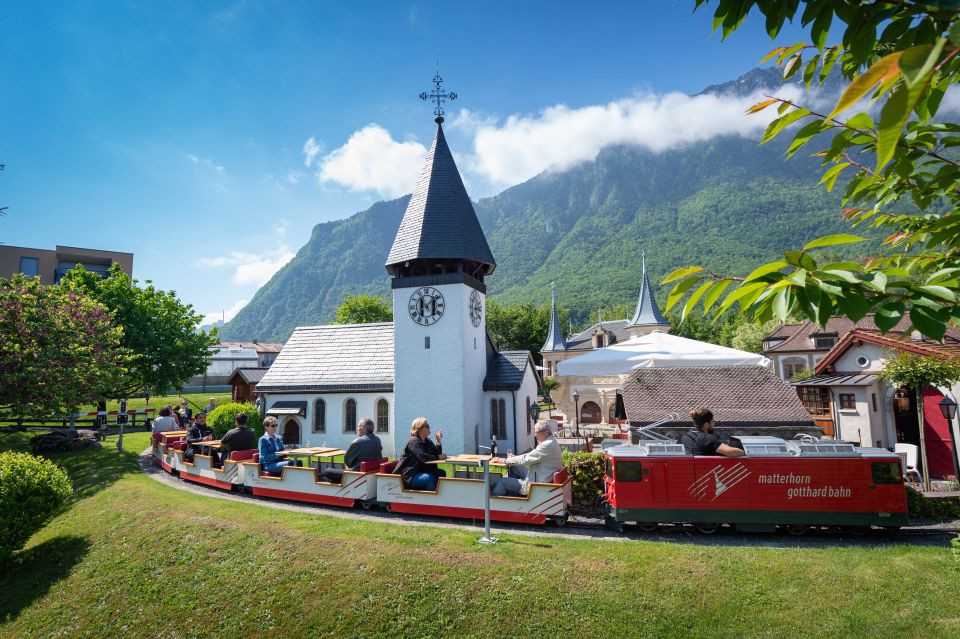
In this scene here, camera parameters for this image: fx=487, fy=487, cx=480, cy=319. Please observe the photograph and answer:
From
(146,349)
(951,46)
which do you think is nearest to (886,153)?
(951,46)

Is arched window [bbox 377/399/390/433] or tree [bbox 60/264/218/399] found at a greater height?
tree [bbox 60/264/218/399]

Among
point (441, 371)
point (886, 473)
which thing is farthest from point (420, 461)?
point (441, 371)

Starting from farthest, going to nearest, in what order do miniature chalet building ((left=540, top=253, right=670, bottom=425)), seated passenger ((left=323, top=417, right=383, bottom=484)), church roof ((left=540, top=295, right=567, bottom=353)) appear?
church roof ((left=540, top=295, right=567, bottom=353)) → miniature chalet building ((left=540, top=253, right=670, bottom=425)) → seated passenger ((left=323, top=417, right=383, bottom=484))

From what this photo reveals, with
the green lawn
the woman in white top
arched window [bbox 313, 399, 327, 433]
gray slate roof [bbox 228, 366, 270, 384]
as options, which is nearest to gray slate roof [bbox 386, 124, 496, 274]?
arched window [bbox 313, 399, 327, 433]

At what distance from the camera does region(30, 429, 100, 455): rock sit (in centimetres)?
1997

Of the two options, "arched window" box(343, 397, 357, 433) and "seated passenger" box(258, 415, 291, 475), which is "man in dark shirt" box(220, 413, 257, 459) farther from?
"arched window" box(343, 397, 357, 433)

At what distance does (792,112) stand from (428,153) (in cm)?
2178

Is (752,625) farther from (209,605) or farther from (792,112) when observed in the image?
(209,605)

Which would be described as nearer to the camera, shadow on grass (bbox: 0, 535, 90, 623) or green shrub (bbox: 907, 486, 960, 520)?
green shrub (bbox: 907, 486, 960, 520)

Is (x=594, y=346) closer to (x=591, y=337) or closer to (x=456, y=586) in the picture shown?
(x=591, y=337)

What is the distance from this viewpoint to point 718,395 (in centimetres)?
1356

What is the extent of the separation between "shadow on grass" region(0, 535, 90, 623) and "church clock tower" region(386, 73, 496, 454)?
35.5 feet

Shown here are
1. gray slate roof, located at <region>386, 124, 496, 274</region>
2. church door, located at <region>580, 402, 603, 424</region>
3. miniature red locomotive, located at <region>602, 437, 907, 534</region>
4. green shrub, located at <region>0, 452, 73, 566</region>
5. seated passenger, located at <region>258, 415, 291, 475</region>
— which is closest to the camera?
miniature red locomotive, located at <region>602, 437, 907, 534</region>

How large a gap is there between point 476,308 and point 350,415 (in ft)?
24.5
